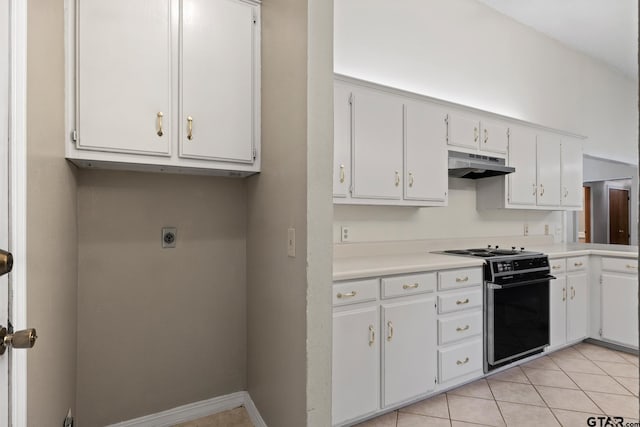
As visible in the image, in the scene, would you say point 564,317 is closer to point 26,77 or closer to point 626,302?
point 626,302

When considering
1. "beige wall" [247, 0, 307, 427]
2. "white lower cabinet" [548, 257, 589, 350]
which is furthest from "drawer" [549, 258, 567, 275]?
"beige wall" [247, 0, 307, 427]

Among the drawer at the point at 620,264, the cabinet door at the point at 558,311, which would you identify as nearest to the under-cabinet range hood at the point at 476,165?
the cabinet door at the point at 558,311

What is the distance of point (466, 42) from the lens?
328cm

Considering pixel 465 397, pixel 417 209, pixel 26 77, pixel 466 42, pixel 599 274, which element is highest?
pixel 466 42

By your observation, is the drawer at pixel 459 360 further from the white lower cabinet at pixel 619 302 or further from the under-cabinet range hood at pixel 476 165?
the white lower cabinet at pixel 619 302

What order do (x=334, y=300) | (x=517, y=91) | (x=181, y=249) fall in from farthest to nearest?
1. (x=517, y=91)
2. (x=181, y=249)
3. (x=334, y=300)

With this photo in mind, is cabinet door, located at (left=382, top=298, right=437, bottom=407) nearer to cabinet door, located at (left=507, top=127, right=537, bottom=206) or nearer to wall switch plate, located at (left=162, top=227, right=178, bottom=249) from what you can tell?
wall switch plate, located at (left=162, top=227, right=178, bottom=249)

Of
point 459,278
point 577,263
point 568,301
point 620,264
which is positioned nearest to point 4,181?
point 459,278

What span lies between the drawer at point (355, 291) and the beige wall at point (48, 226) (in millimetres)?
1226

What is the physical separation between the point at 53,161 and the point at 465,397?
2.69 meters

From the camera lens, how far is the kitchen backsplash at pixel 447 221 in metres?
2.62

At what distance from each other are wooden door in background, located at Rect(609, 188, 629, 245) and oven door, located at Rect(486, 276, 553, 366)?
3.41 metres

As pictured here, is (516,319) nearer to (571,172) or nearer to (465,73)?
(571,172)

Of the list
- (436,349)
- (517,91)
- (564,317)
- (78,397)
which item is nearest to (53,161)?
(78,397)
